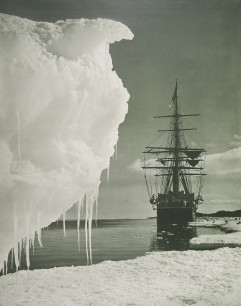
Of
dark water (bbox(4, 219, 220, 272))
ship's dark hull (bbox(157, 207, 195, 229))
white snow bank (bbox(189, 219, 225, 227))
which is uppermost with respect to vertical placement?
ship's dark hull (bbox(157, 207, 195, 229))

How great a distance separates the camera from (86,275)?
3.35m

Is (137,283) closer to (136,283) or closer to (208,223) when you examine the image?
(136,283)

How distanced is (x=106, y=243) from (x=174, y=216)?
63 centimetres

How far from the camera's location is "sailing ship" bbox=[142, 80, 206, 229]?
3.67m

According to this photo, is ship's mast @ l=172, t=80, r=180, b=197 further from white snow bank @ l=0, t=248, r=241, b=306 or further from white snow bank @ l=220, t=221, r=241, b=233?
white snow bank @ l=0, t=248, r=241, b=306

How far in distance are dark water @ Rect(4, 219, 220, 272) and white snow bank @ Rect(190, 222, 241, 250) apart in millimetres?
55

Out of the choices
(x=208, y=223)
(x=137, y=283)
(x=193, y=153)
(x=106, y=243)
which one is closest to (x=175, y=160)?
(x=193, y=153)

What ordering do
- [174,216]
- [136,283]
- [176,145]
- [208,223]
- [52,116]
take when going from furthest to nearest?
[174,216] → [176,145] → [208,223] → [52,116] → [136,283]

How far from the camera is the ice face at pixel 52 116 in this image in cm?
338

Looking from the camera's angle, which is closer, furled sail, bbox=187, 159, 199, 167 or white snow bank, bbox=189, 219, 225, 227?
white snow bank, bbox=189, 219, 225, 227

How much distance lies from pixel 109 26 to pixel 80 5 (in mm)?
272

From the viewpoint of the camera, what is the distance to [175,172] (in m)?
3.84

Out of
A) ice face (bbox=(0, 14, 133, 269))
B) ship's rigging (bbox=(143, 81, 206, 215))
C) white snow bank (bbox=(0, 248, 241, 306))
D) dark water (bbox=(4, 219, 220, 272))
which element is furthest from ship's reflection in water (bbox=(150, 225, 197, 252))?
ice face (bbox=(0, 14, 133, 269))

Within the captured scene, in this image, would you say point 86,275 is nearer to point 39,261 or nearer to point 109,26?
point 39,261
